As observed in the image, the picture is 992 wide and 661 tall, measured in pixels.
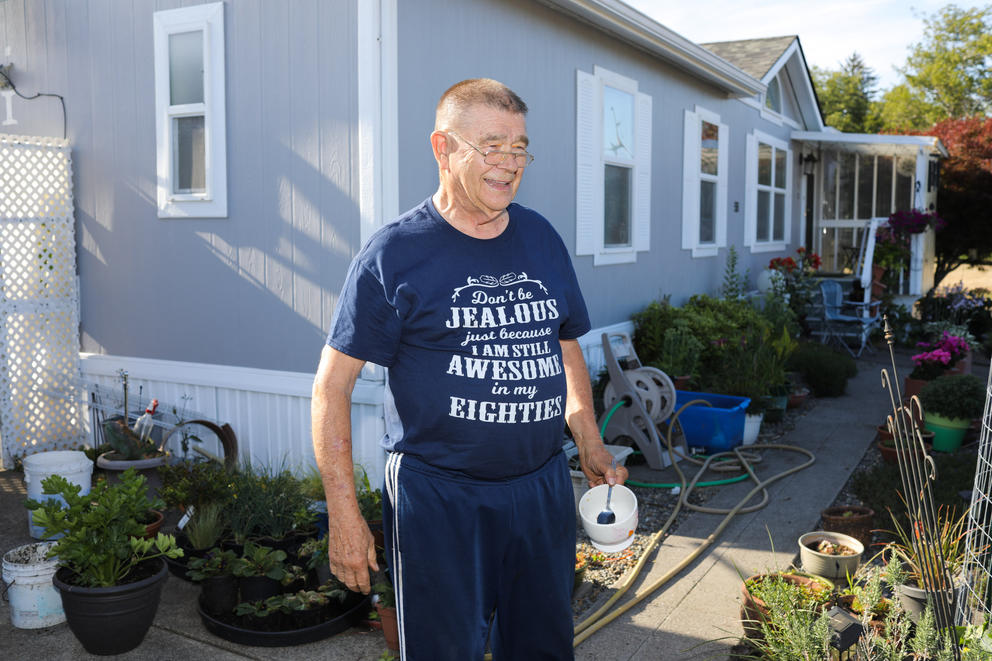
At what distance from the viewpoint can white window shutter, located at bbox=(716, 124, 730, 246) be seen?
10141mm

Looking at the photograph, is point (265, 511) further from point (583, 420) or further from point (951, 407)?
point (951, 407)

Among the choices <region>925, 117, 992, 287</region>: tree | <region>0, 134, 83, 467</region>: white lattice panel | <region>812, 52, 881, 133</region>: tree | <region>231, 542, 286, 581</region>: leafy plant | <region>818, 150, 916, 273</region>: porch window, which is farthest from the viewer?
<region>812, 52, 881, 133</region>: tree

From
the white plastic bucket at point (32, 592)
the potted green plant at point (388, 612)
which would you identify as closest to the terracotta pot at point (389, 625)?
the potted green plant at point (388, 612)

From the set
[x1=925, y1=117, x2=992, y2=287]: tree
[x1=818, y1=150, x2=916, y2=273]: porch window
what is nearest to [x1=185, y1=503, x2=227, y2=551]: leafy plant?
[x1=818, y1=150, x2=916, y2=273]: porch window

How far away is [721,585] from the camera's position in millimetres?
4027

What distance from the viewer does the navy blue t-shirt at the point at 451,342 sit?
2.12m

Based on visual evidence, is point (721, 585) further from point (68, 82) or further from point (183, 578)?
point (68, 82)

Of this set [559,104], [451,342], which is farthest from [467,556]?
[559,104]

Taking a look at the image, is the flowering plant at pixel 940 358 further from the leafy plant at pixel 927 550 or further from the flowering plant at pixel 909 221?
the flowering plant at pixel 909 221

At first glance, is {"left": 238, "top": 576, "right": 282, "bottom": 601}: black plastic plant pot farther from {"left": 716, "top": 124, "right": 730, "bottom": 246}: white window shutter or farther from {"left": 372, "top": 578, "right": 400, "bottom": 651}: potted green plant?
{"left": 716, "top": 124, "right": 730, "bottom": 246}: white window shutter

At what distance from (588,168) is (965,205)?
1308cm

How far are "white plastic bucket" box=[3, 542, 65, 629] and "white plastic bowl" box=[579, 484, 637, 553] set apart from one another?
7.35ft

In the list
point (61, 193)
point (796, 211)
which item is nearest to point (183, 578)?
point (61, 193)

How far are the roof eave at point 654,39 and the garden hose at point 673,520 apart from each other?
3.05 metres
